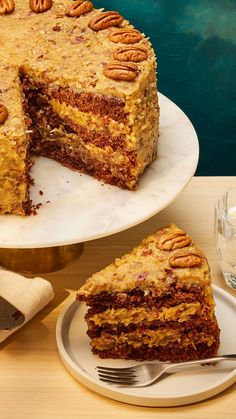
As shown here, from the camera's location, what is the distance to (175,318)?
8.73ft

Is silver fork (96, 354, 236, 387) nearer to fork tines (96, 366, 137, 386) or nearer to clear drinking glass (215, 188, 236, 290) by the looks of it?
fork tines (96, 366, 137, 386)

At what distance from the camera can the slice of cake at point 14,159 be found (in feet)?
9.27

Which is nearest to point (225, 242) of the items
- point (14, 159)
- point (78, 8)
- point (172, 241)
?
point (172, 241)

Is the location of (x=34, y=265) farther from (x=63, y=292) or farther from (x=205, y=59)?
(x=205, y=59)

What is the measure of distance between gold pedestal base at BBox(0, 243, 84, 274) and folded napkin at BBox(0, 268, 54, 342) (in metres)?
0.17

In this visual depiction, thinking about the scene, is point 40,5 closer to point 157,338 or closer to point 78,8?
point 78,8

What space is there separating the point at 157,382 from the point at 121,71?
3.30 feet

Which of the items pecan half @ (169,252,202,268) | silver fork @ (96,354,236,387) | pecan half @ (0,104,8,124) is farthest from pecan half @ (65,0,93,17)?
silver fork @ (96,354,236,387)

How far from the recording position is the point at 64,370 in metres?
2.71

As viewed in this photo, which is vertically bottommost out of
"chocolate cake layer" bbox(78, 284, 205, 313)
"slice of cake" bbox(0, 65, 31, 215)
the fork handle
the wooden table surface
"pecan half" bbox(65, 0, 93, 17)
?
the wooden table surface

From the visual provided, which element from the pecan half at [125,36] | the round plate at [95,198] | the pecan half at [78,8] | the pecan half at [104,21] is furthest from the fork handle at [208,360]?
the pecan half at [78,8]

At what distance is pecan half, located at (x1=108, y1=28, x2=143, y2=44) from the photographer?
3180 mm

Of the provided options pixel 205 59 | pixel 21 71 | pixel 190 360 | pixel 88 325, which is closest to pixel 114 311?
pixel 88 325

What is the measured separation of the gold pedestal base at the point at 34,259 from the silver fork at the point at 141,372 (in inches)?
21.7
